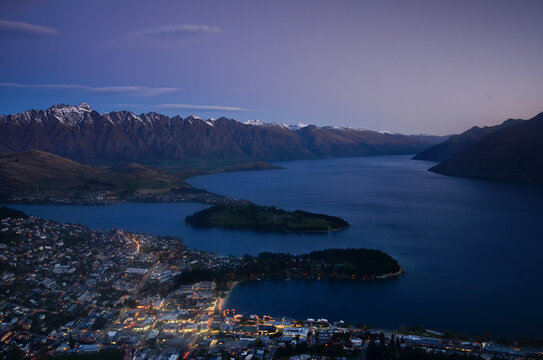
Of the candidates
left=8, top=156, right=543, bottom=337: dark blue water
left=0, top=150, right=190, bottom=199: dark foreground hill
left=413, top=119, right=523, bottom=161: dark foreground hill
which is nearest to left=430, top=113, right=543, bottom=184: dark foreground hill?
left=8, top=156, right=543, bottom=337: dark blue water

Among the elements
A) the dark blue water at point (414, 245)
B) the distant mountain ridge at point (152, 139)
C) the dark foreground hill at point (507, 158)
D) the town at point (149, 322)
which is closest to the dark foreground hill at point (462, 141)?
the dark foreground hill at point (507, 158)

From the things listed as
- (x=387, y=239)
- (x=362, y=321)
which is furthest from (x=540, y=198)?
(x=362, y=321)

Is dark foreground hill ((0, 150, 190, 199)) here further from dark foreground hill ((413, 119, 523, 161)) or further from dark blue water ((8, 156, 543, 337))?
dark foreground hill ((413, 119, 523, 161))

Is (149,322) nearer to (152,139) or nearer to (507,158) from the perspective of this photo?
(507,158)

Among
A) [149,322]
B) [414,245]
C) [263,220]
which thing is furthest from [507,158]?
[149,322]

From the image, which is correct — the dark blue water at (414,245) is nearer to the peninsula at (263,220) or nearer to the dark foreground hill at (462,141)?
the peninsula at (263,220)

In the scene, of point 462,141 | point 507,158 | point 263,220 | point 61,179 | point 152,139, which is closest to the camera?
point 263,220

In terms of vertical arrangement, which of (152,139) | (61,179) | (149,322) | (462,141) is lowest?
(149,322)
